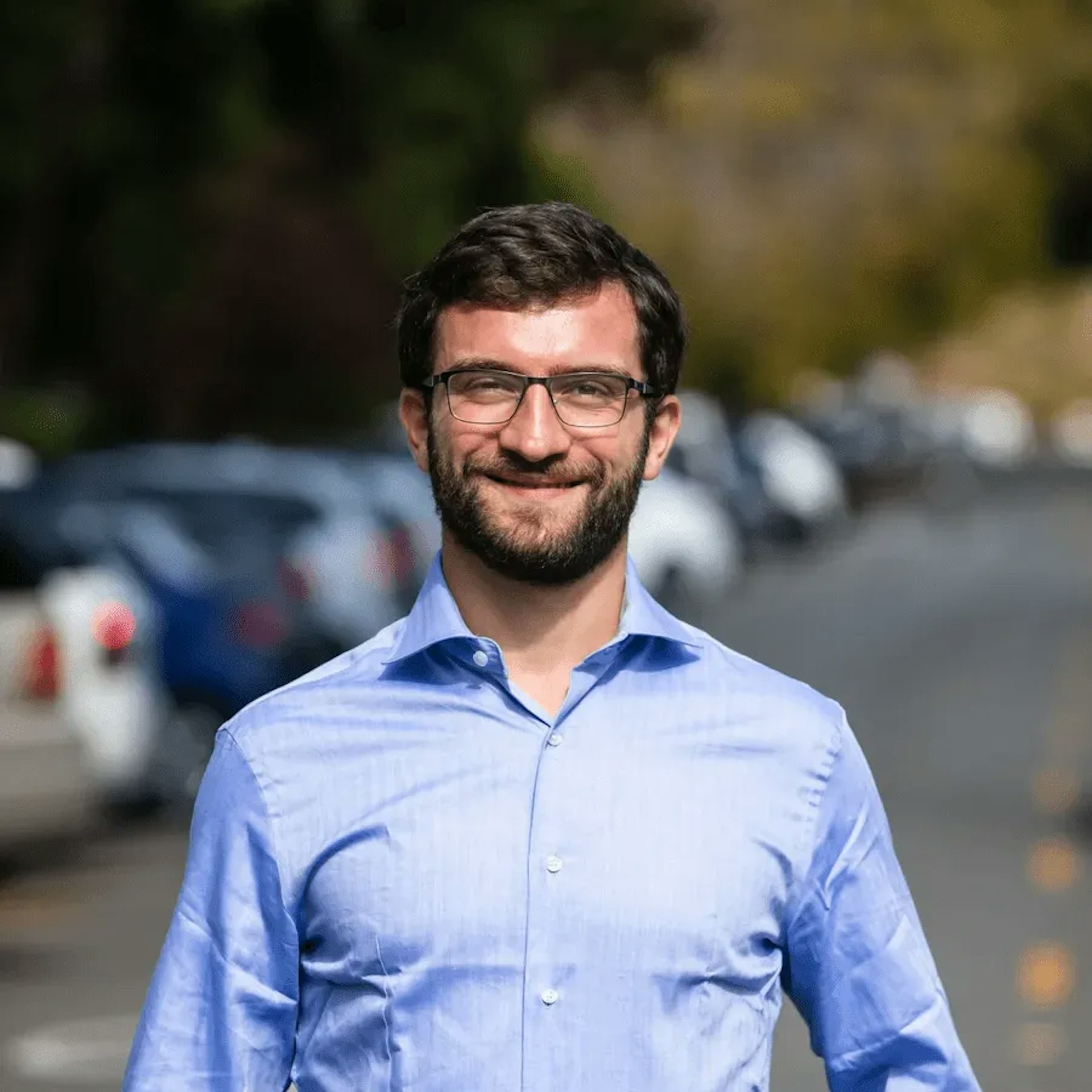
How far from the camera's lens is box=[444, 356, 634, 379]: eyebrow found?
344cm

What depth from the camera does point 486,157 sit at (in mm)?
31094

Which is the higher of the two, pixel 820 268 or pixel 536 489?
pixel 536 489

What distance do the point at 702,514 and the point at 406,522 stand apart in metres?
11.7

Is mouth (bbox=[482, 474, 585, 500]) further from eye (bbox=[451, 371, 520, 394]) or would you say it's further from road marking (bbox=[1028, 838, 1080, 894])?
road marking (bbox=[1028, 838, 1080, 894])

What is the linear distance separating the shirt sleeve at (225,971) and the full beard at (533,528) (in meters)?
0.38

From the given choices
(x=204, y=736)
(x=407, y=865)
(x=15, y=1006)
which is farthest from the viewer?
(x=204, y=736)

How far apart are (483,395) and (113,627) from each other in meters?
10.3

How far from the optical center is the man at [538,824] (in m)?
3.31

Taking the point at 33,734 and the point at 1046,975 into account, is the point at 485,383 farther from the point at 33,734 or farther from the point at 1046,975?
the point at 33,734

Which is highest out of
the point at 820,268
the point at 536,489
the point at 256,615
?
the point at 536,489

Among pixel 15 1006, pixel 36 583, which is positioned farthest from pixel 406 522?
pixel 15 1006

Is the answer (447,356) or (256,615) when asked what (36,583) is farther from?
(447,356)

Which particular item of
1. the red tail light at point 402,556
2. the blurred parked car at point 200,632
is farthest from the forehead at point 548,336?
the red tail light at point 402,556

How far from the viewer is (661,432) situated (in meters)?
3.66
